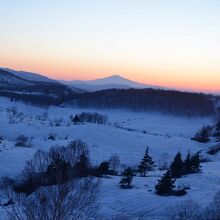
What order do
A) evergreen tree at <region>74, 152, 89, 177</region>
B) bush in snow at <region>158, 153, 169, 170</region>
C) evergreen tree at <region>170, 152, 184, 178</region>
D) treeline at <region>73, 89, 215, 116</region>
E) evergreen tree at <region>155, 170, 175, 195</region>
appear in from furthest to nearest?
1. treeline at <region>73, 89, 215, 116</region>
2. bush in snow at <region>158, 153, 169, 170</region>
3. evergreen tree at <region>170, 152, 184, 178</region>
4. evergreen tree at <region>155, 170, 175, 195</region>
5. evergreen tree at <region>74, 152, 89, 177</region>

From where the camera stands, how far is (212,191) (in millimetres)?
27688

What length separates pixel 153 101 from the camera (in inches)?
5399

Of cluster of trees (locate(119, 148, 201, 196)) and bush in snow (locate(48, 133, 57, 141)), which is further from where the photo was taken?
bush in snow (locate(48, 133, 57, 141))

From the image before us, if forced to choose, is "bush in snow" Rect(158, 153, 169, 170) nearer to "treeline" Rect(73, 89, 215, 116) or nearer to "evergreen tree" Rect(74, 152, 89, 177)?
"evergreen tree" Rect(74, 152, 89, 177)

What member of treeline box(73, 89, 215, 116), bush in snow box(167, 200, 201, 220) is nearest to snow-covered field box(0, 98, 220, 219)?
bush in snow box(167, 200, 201, 220)

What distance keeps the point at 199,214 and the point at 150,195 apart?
7.54 metres

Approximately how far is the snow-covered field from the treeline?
5797 mm

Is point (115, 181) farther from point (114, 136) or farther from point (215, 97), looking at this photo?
point (215, 97)

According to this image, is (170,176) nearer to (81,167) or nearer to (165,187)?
(165,187)

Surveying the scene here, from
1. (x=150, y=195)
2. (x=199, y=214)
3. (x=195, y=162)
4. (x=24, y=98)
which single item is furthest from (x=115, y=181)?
(x=24, y=98)

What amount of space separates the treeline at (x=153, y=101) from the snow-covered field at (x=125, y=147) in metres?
5.80

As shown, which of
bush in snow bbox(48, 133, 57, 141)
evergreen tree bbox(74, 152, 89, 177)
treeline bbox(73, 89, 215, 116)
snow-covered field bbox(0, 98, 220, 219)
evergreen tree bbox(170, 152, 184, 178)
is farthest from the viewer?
treeline bbox(73, 89, 215, 116)

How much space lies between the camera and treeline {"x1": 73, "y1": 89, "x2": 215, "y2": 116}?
132 metres

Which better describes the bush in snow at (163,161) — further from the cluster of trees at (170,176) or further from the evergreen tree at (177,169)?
the evergreen tree at (177,169)
